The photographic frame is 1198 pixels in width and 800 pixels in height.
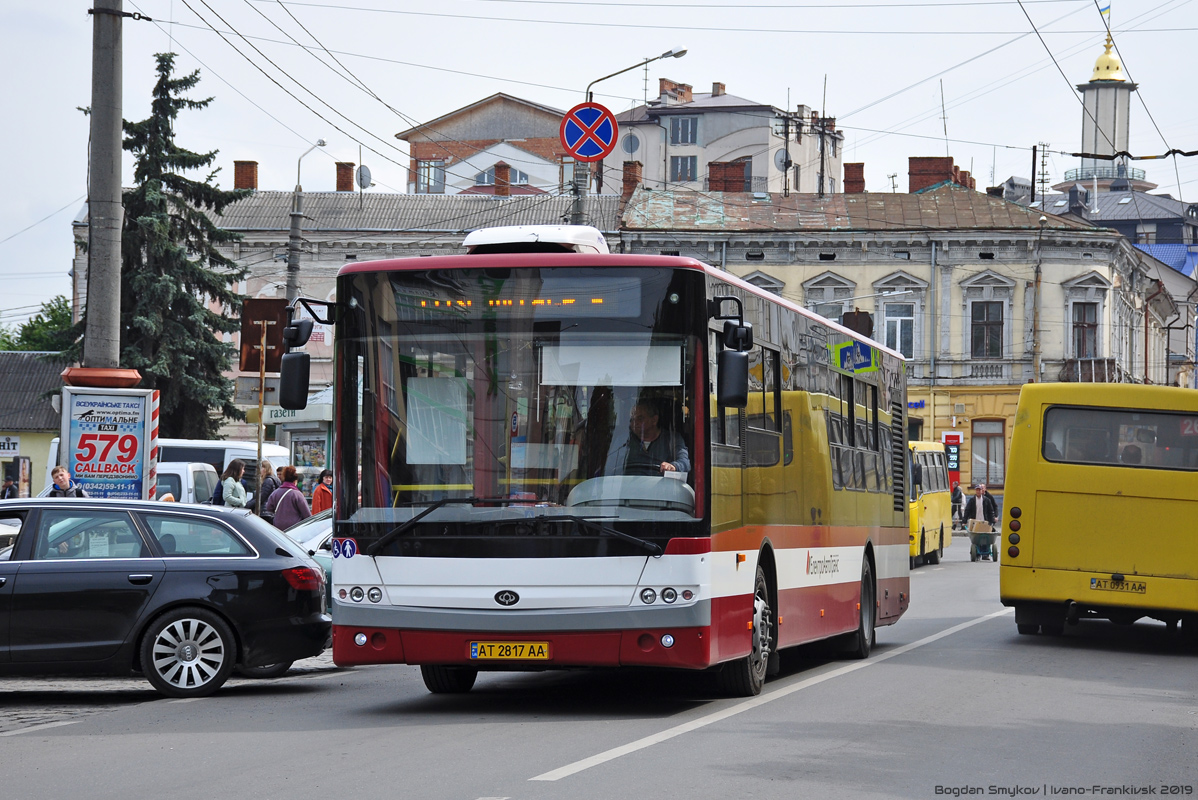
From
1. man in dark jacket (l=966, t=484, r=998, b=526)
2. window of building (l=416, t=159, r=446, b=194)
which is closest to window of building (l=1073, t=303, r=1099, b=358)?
man in dark jacket (l=966, t=484, r=998, b=526)

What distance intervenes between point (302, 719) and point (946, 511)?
3129cm

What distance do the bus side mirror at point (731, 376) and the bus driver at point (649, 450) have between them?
44 cm

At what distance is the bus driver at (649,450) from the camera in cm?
1045

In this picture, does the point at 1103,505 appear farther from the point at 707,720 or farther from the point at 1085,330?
the point at 1085,330

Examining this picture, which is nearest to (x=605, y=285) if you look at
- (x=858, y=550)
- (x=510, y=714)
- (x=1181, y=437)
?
(x=510, y=714)

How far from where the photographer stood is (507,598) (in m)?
10.4

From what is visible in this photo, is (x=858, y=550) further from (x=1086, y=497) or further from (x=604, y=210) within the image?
(x=604, y=210)

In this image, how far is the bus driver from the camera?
1045 cm

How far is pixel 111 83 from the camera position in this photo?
1627cm

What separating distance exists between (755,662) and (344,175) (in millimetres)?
59008

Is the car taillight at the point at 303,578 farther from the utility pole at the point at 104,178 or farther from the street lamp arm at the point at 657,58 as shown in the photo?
the street lamp arm at the point at 657,58

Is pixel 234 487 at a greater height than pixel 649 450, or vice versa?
pixel 649 450

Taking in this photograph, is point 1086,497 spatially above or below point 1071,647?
above

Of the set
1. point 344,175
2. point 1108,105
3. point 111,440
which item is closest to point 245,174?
point 344,175
